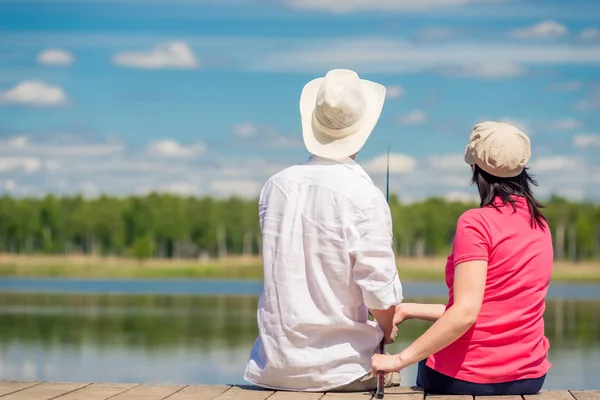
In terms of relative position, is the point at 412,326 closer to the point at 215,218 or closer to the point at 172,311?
the point at 172,311

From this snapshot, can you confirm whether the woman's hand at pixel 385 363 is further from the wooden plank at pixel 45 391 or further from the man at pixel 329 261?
the wooden plank at pixel 45 391

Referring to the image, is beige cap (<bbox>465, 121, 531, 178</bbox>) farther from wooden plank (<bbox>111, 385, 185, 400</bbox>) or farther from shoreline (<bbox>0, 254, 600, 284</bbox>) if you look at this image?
shoreline (<bbox>0, 254, 600, 284</bbox>)

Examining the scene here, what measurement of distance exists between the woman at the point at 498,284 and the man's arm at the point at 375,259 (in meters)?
0.20

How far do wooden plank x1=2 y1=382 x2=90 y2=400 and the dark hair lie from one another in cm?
159

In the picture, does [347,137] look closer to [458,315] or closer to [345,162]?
[345,162]

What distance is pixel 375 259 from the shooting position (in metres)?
3.47

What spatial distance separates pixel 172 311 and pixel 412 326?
14.9 feet

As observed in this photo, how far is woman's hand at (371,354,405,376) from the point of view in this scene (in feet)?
10.8

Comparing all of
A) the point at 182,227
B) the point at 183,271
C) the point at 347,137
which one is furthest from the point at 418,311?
the point at 182,227

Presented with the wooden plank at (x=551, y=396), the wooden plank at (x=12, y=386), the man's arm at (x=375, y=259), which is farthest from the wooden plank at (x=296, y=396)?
the wooden plank at (x=12, y=386)

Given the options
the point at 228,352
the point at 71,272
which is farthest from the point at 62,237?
the point at 228,352

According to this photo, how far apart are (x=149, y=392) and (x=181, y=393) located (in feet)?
0.38

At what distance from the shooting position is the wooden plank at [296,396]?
3500mm

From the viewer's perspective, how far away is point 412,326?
15.8m
